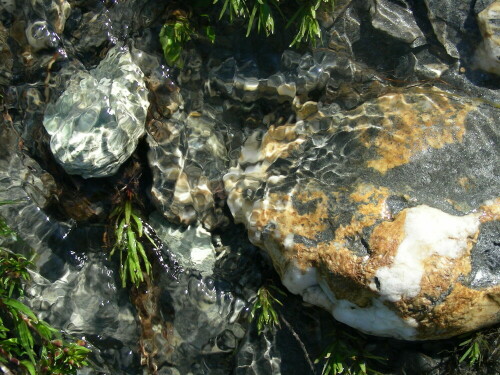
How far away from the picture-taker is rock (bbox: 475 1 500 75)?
465 centimetres

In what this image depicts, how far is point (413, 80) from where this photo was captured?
498 centimetres

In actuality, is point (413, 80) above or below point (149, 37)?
above

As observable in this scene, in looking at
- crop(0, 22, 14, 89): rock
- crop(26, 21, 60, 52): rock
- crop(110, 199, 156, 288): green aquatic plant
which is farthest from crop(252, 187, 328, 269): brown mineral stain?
crop(0, 22, 14, 89): rock

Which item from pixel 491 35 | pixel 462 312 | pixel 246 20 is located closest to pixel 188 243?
pixel 246 20

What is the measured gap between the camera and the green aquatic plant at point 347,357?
4348 mm

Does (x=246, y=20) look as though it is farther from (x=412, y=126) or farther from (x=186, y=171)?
(x=412, y=126)

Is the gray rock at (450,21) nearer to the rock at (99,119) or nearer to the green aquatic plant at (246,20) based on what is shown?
the green aquatic plant at (246,20)

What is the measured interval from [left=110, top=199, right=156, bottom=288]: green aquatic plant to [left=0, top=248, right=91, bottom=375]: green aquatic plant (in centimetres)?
→ 70

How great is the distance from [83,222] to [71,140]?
83 cm

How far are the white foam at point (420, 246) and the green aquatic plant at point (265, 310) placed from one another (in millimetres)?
1104

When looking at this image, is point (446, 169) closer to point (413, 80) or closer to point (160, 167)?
point (413, 80)

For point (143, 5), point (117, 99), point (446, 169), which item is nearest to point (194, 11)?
point (143, 5)

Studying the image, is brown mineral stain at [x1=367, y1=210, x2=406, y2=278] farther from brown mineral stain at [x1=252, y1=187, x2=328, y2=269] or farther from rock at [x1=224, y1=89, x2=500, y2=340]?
brown mineral stain at [x1=252, y1=187, x2=328, y2=269]

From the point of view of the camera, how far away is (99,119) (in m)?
4.64
